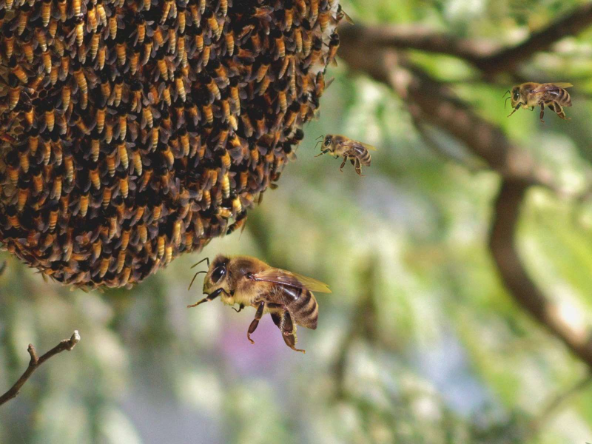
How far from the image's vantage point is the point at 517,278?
2.04 meters

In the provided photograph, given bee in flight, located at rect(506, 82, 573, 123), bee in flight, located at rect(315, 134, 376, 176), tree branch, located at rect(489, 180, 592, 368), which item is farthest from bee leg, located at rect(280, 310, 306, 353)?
tree branch, located at rect(489, 180, 592, 368)

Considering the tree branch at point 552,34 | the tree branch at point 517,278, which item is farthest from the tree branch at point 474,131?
the tree branch at point 552,34

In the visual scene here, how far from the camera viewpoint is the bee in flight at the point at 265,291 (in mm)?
643

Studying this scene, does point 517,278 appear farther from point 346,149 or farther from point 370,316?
Result: point 346,149

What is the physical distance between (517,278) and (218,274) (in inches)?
60.7

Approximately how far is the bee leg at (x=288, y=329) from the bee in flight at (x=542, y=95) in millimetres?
252

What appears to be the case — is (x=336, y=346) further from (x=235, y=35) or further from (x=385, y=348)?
(x=235, y=35)

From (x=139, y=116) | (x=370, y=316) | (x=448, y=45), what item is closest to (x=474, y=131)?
(x=448, y=45)

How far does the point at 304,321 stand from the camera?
65 cm

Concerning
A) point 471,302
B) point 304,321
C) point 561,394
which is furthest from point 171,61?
point 471,302

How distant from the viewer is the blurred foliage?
164 centimetres

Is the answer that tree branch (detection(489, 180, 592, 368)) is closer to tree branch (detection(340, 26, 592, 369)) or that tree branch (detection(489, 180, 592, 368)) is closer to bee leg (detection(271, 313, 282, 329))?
tree branch (detection(340, 26, 592, 369))

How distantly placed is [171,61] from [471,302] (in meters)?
2.34

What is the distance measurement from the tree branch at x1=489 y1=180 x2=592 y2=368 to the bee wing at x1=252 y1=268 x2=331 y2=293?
1352 millimetres
